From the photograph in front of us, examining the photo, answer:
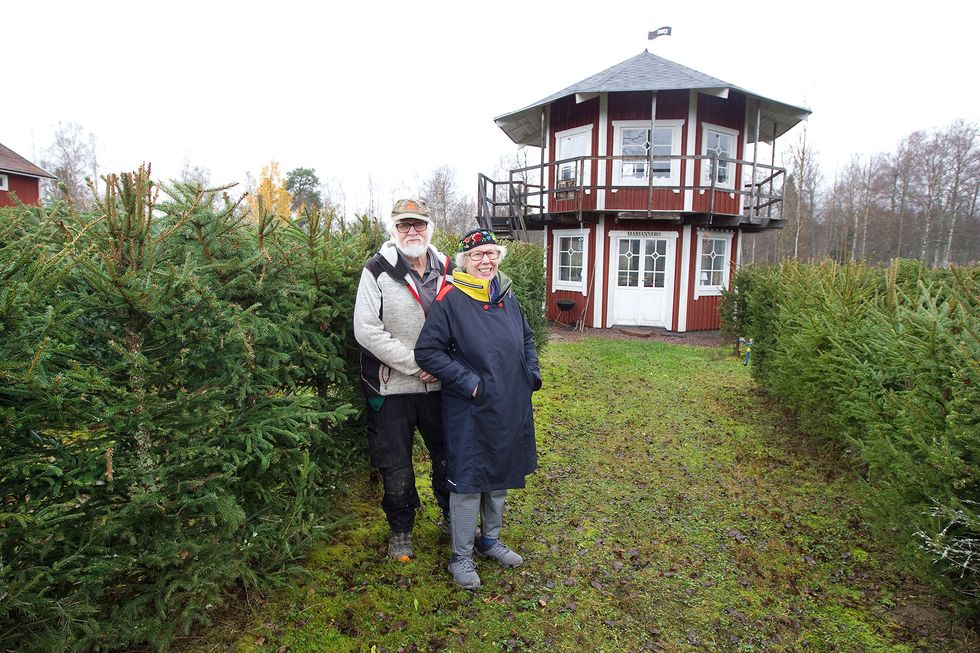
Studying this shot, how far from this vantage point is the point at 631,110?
15.7m

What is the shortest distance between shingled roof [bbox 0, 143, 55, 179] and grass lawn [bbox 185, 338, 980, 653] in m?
29.1

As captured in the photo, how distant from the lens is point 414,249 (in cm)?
337

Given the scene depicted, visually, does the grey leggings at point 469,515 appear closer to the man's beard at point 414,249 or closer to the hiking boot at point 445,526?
the hiking boot at point 445,526

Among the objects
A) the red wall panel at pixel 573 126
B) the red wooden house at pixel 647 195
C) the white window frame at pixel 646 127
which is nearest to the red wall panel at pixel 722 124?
the red wooden house at pixel 647 195

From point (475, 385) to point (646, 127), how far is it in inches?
583

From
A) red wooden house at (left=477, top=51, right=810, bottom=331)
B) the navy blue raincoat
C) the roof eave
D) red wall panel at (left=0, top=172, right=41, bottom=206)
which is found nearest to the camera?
the navy blue raincoat

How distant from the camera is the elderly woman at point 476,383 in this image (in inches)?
125

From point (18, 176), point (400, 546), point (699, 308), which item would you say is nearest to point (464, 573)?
point (400, 546)

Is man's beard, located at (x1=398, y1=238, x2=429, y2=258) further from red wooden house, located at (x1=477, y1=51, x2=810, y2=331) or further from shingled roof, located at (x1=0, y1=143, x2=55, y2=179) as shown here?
shingled roof, located at (x1=0, y1=143, x2=55, y2=179)

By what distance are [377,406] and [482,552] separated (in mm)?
1275

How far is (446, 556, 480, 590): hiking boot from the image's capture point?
3.38 metres

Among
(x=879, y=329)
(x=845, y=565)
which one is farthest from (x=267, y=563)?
(x=879, y=329)

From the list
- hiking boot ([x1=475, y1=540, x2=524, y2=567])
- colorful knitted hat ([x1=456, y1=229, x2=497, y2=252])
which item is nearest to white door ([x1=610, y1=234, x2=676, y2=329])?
hiking boot ([x1=475, y1=540, x2=524, y2=567])

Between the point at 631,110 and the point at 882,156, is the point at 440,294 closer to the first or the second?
the point at 631,110
